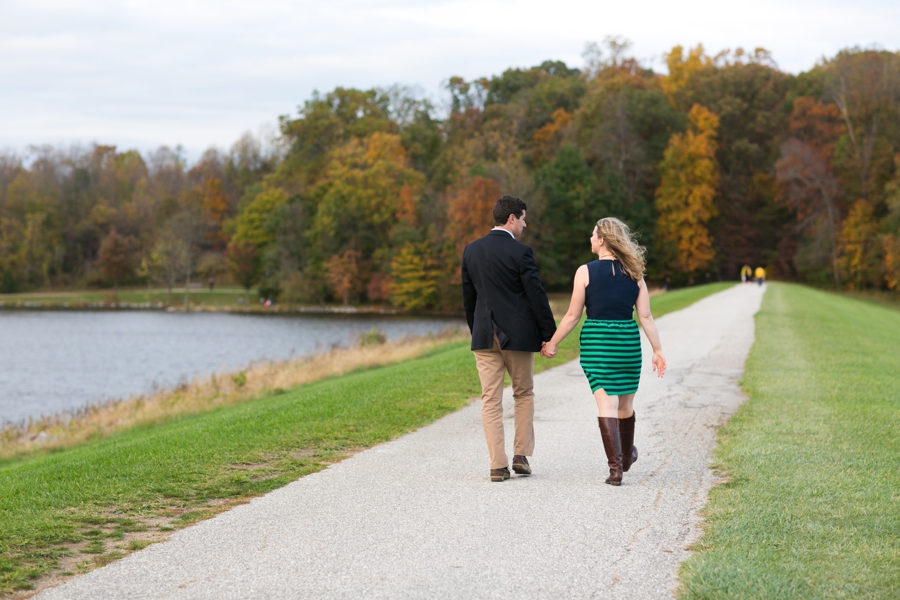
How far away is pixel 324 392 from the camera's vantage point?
12.2m

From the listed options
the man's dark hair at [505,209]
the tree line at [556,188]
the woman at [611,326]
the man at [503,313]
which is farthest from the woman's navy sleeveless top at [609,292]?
the tree line at [556,188]

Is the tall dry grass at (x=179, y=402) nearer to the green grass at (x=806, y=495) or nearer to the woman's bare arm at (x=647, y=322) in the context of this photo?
the green grass at (x=806, y=495)

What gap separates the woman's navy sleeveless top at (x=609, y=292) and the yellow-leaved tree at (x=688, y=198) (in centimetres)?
6365

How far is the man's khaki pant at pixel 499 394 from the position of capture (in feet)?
21.4

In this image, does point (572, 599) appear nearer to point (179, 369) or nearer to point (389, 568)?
point (389, 568)

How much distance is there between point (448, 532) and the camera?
517 cm

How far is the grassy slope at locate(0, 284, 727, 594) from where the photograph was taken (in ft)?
17.4

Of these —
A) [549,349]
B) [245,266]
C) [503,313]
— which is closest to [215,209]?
[245,266]

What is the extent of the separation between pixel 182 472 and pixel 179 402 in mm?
9769

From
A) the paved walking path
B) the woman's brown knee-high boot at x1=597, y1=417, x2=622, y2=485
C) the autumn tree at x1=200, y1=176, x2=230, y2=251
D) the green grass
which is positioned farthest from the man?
the autumn tree at x1=200, y1=176, x2=230, y2=251

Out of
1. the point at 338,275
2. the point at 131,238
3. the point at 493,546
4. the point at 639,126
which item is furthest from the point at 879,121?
the point at 131,238

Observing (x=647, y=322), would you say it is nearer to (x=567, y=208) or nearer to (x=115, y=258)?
(x=567, y=208)

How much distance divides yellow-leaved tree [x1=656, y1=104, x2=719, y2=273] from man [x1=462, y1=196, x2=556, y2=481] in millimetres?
63790

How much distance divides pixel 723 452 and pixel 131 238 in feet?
307
